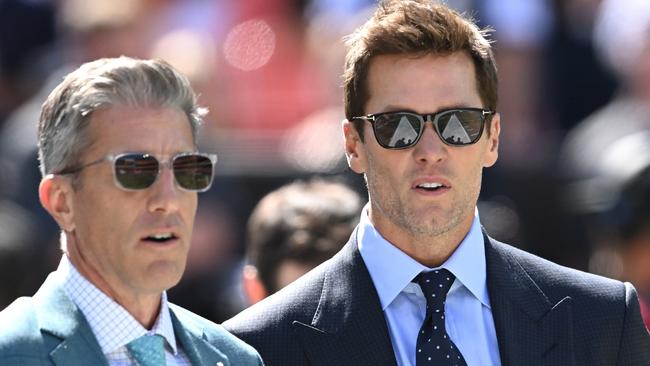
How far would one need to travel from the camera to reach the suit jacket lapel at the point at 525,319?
5059mm

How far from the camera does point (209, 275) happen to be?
8656mm

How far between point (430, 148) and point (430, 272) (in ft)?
1.32

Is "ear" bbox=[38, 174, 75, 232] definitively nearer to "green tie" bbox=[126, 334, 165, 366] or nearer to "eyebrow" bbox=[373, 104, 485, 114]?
"green tie" bbox=[126, 334, 165, 366]

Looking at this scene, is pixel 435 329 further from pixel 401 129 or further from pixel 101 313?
pixel 101 313

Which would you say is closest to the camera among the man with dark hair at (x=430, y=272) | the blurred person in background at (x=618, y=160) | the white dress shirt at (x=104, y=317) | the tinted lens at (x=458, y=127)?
the white dress shirt at (x=104, y=317)

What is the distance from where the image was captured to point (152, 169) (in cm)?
448

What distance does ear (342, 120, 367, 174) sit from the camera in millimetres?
5422

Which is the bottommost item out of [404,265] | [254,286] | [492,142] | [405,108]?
[254,286]

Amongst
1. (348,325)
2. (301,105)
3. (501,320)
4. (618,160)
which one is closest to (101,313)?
(348,325)

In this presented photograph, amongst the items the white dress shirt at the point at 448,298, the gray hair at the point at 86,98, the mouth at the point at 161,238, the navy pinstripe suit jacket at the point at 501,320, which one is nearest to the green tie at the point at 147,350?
the mouth at the point at 161,238

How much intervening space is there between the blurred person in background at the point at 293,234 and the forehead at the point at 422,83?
42.3 inches

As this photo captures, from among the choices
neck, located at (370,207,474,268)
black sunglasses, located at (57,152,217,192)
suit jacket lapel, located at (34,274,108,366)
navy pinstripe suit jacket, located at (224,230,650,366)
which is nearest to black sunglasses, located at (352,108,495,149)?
neck, located at (370,207,474,268)

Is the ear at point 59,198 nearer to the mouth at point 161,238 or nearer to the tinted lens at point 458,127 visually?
the mouth at point 161,238

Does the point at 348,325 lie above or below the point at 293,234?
below
